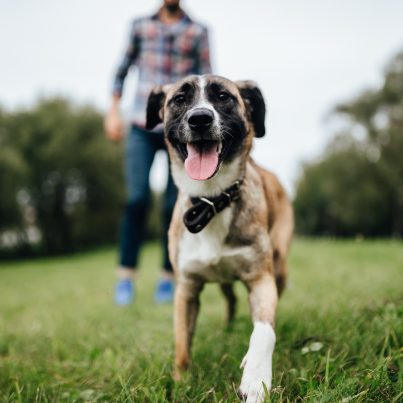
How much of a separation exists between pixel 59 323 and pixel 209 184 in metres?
2.47

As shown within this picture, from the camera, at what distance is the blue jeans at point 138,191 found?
13.3ft

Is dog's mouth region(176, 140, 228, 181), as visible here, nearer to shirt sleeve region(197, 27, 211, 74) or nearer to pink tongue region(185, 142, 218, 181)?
pink tongue region(185, 142, 218, 181)

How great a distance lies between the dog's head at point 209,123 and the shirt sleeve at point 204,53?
1.40 m

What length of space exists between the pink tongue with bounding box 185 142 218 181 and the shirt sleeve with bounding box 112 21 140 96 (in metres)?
2.29

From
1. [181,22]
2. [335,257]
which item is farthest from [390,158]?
[181,22]

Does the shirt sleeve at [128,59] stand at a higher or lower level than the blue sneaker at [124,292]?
higher

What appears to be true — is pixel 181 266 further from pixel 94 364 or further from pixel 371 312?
pixel 371 312

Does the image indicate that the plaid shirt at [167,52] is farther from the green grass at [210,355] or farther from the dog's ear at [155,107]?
the green grass at [210,355]

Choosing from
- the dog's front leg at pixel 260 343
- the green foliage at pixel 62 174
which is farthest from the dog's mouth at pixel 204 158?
the green foliage at pixel 62 174

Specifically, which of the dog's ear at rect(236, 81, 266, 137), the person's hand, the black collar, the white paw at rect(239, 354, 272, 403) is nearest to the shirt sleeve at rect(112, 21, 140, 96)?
the person's hand

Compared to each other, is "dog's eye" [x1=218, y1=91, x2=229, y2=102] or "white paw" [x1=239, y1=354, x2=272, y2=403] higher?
"dog's eye" [x1=218, y1=91, x2=229, y2=102]

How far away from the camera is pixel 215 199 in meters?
2.45

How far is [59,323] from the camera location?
4074 millimetres

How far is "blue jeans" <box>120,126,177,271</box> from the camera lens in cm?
404
